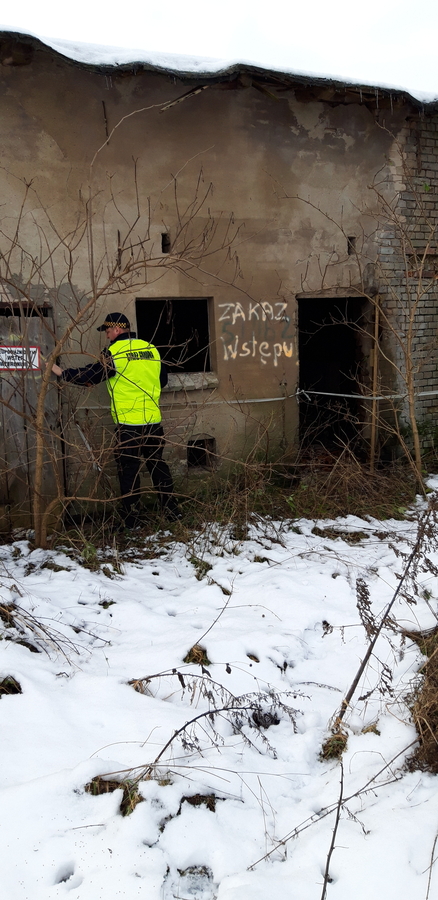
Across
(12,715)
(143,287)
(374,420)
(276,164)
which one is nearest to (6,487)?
(143,287)

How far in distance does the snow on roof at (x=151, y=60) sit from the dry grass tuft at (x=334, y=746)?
483cm

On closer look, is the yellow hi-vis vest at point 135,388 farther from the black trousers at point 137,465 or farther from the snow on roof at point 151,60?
the snow on roof at point 151,60

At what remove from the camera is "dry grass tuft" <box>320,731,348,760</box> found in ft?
Answer: 8.46

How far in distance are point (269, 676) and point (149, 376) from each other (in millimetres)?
2704

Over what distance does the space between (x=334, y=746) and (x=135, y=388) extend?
312 centimetres

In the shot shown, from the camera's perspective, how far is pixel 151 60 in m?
4.80

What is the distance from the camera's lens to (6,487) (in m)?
5.09

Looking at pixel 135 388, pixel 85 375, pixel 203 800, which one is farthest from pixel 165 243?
pixel 203 800

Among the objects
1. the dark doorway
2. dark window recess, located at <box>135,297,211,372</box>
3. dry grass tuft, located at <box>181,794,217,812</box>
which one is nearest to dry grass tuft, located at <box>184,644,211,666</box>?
dry grass tuft, located at <box>181,794,217,812</box>

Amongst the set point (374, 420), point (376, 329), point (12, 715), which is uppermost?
point (376, 329)

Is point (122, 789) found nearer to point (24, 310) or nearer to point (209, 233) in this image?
point (24, 310)

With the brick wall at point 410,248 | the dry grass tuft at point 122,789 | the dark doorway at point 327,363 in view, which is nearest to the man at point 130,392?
the dry grass tuft at point 122,789

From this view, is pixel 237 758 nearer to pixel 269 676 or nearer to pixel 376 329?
pixel 269 676

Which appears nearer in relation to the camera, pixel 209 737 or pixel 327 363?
pixel 209 737
